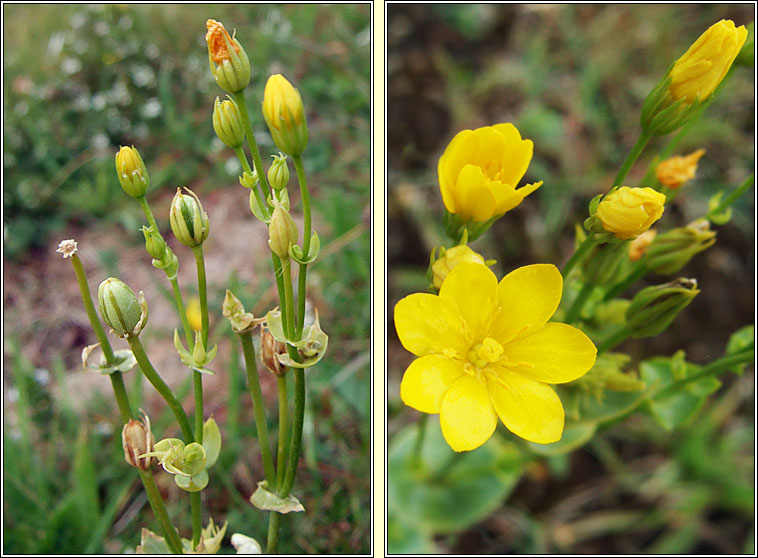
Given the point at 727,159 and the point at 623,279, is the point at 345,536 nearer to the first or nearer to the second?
the point at 623,279

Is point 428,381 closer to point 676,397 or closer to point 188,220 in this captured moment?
point 188,220

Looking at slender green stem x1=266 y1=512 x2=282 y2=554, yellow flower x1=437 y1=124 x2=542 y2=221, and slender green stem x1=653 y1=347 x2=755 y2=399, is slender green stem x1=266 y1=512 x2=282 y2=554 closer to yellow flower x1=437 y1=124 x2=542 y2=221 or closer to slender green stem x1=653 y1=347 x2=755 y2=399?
yellow flower x1=437 y1=124 x2=542 y2=221

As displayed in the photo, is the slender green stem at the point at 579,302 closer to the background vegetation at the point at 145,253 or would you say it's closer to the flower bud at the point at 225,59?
the background vegetation at the point at 145,253

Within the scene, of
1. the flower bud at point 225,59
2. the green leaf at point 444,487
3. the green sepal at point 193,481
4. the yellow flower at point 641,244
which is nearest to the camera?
the flower bud at point 225,59

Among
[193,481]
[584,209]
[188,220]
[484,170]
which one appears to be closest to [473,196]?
[484,170]

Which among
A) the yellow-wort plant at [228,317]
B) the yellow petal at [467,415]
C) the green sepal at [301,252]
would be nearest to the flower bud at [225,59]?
the yellow-wort plant at [228,317]

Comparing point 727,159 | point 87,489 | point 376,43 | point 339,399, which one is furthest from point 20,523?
point 727,159

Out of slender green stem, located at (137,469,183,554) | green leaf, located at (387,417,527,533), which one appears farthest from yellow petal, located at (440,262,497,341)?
green leaf, located at (387,417,527,533)
